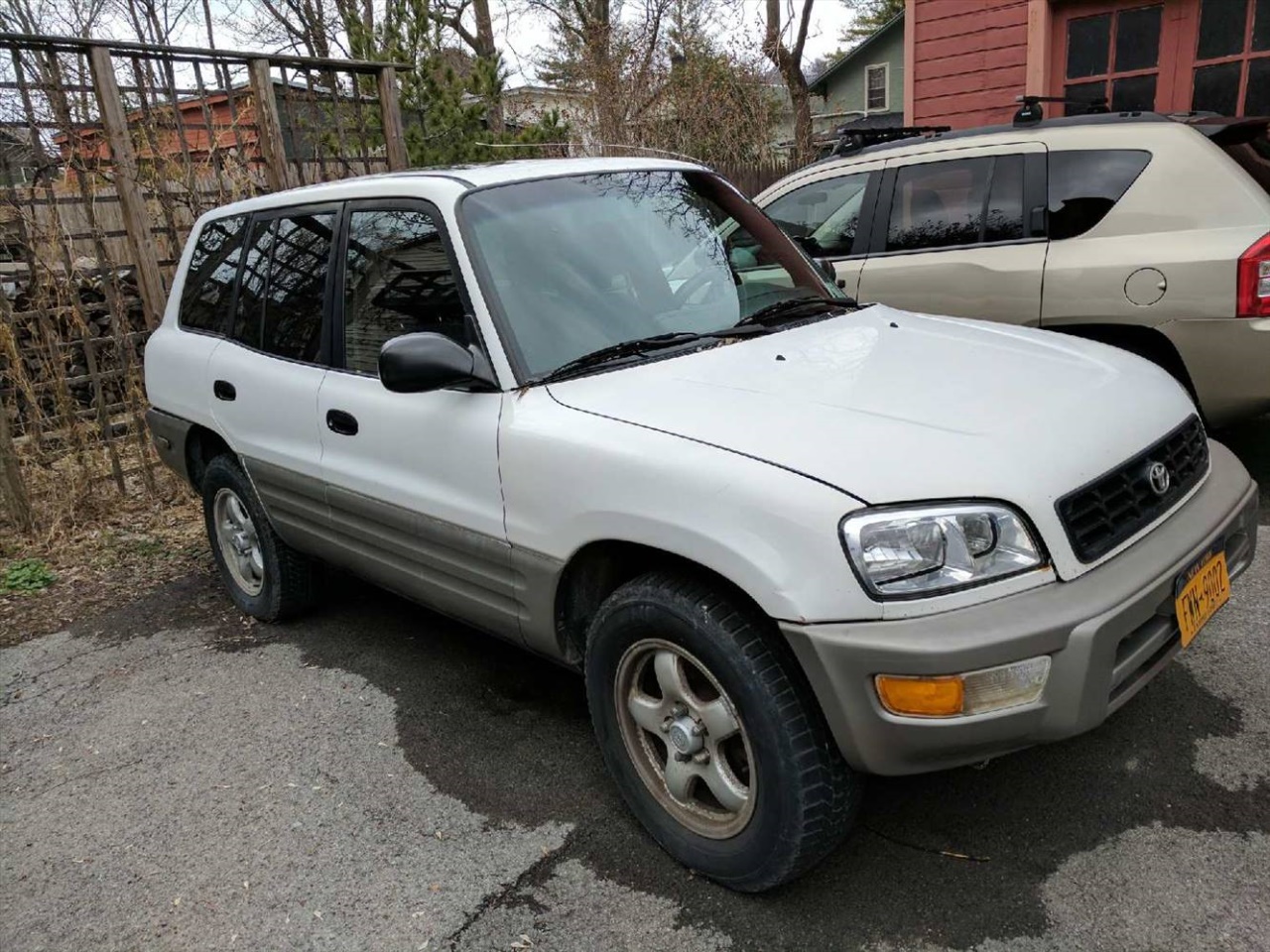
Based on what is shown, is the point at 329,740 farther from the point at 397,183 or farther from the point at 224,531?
the point at 397,183

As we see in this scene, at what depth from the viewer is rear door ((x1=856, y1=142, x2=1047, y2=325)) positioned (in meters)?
5.00

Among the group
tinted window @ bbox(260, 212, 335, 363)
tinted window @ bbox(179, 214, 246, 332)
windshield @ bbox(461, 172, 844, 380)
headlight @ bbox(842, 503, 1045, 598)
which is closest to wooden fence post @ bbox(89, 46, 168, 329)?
tinted window @ bbox(179, 214, 246, 332)

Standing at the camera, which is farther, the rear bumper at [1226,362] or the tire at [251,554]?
the rear bumper at [1226,362]

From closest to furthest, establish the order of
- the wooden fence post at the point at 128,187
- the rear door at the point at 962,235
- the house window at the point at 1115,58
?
the rear door at the point at 962,235, the wooden fence post at the point at 128,187, the house window at the point at 1115,58

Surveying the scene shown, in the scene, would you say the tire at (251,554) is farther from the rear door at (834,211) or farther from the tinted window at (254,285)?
the rear door at (834,211)

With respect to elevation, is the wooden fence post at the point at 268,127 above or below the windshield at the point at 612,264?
above

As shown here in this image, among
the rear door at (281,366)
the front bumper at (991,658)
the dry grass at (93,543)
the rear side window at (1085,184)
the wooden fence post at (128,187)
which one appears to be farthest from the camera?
the wooden fence post at (128,187)

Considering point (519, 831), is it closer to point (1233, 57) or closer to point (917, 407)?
point (917, 407)

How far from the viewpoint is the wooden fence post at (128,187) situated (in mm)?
5902

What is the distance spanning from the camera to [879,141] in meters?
6.34

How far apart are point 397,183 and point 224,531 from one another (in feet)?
6.69

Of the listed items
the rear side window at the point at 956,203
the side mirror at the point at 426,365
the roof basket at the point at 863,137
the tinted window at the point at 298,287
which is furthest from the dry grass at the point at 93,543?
the roof basket at the point at 863,137

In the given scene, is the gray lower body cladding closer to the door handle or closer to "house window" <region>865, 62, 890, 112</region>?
the door handle

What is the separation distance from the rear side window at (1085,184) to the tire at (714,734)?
141 inches
